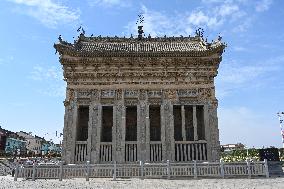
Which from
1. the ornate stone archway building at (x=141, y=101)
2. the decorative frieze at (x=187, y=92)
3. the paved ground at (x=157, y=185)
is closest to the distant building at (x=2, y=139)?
Result: the ornate stone archway building at (x=141, y=101)

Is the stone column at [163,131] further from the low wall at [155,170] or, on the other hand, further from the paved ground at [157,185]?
the paved ground at [157,185]

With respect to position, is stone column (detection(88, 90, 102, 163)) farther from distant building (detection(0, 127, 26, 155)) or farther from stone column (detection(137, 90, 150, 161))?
distant building (detection(0, 127, 26, 155))

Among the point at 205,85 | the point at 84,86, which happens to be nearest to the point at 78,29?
the point at 84,86

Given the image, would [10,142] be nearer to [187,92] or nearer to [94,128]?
[94,128]

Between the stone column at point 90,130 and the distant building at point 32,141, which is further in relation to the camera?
the distant building at point 32,141

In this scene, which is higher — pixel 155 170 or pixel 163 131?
pixel 163 131

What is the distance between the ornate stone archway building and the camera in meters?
19.7

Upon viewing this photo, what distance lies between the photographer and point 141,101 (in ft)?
67.4

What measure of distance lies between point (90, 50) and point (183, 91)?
7434 mm

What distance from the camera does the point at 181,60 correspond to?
20.9m

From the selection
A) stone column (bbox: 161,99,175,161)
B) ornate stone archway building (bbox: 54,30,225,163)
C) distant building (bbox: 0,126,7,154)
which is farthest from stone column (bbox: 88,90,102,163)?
distant building (bbox: 0,126,7,154)

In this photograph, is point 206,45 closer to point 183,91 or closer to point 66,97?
point 183,91

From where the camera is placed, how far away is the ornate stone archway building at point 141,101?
1969 cm

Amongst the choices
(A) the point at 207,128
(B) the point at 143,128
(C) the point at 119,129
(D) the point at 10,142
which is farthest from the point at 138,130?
(D) the point at 10,142
